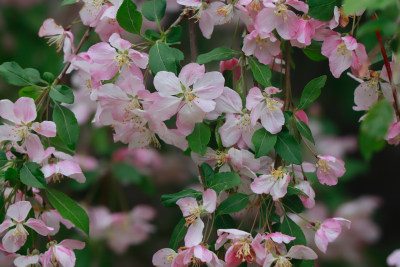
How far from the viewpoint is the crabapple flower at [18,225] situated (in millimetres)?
1050

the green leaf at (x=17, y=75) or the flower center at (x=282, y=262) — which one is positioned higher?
the green leaf at (x=17, y=75)

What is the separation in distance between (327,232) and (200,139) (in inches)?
9.9

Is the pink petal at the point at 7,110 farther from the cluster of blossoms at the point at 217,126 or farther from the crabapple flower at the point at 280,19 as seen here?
the crabapple flower at the point at 280,19

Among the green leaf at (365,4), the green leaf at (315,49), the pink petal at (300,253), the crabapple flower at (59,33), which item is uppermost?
the green leaf at (365,4)

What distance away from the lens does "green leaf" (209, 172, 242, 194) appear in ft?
3.31

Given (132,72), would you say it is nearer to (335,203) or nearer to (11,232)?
(11,232)

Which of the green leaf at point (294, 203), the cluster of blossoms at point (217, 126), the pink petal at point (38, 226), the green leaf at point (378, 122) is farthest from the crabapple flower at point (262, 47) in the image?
the pink petal at point (38, 226)

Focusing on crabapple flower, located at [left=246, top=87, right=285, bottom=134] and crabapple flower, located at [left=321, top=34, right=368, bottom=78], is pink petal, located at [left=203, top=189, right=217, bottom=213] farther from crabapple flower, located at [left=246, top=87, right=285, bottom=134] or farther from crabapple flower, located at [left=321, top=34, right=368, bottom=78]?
crabapple flower, located at [left=321, top=34, right=368, bottom=78]

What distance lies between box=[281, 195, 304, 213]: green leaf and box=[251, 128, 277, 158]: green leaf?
0.33ft

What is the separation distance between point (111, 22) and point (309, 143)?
0.40 m

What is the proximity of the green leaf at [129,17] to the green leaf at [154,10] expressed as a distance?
0.19 feet

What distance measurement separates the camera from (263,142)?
39.1 inches

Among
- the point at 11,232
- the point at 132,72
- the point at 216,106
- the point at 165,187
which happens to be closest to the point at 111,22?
the point at 132,72

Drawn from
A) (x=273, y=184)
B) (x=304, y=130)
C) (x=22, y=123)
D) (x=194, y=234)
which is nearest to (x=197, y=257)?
(x=194, y=234)
